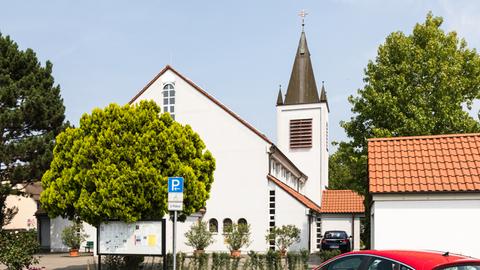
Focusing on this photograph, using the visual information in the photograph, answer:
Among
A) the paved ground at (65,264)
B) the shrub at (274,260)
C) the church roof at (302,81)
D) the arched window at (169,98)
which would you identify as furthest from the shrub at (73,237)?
the church roof at (302,81)

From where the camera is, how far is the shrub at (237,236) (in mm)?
28781

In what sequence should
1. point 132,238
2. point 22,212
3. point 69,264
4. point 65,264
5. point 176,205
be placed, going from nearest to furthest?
point 176,205 → point 132,238 → point 69,264 → point 65,264 → point 22,212

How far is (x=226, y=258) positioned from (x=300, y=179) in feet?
98.2

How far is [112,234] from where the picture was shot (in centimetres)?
1648

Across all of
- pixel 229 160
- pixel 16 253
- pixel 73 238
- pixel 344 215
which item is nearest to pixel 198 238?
pixel 229 160

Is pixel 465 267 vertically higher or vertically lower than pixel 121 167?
lower

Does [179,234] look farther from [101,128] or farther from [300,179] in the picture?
[300,179]

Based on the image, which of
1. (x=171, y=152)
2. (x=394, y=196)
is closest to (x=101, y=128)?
(x=171, y=152)

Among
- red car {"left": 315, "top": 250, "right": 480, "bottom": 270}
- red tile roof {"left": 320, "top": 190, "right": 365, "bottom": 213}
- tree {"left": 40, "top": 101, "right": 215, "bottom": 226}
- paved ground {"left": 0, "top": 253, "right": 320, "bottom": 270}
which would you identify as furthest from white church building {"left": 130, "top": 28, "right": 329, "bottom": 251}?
red car {"left": 315, "top": 250, "right": 480, "bottom": 270}

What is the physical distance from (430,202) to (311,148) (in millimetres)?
32266

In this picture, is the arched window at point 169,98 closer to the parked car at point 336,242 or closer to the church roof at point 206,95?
the church roof at point 206,95

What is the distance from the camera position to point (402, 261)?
22.5 ft

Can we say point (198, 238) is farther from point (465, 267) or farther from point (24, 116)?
point (465, 267)

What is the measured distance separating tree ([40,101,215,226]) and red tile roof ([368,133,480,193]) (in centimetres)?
628
